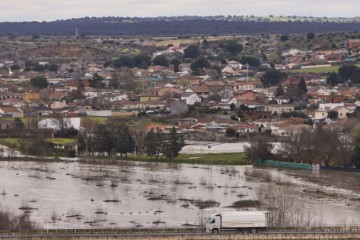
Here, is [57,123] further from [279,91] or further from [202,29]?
[202,29]

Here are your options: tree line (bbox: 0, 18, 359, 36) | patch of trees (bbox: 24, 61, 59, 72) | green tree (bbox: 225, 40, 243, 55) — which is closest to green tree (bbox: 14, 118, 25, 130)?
patch of trees (bbox: 24, 61, 59, 72)

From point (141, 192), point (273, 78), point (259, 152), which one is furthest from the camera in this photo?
point (273, 78)

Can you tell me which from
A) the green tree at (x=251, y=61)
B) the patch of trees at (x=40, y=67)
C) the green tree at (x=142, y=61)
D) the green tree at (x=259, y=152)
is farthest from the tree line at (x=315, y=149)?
the green tree at (x=142, y=61)

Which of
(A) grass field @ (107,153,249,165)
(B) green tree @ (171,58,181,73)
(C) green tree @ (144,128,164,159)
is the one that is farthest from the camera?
(B) green tree @ (171,58,181,73)

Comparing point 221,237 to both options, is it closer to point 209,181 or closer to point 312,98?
point 209,181

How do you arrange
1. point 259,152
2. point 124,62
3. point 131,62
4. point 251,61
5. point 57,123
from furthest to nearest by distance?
point 131,62
point 124,62
point 251,61
point 57,123
point 259,152

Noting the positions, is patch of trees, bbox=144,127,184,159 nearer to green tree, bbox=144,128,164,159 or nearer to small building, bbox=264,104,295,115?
green tree, bbox=144,128,164,159

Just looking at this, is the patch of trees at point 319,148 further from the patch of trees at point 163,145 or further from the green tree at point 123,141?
the green tree at point 123,141

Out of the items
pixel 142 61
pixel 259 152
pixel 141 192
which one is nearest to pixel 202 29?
pixel 142 61
